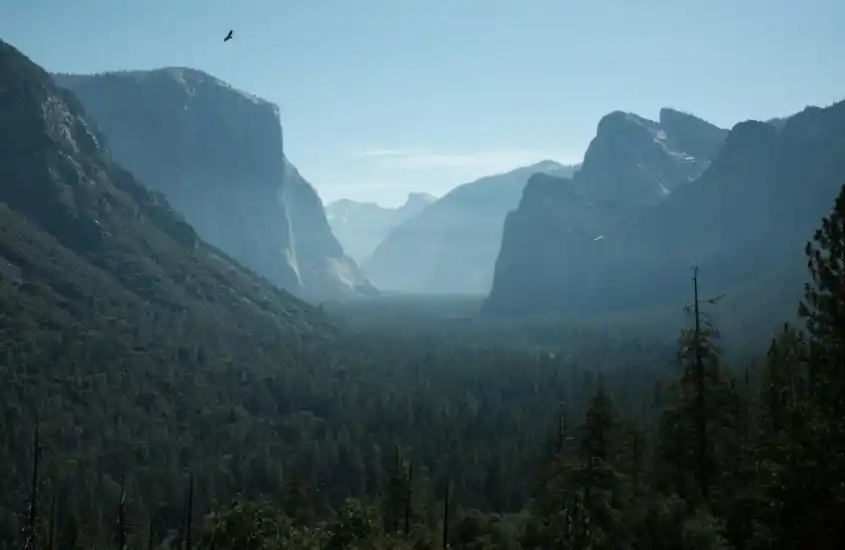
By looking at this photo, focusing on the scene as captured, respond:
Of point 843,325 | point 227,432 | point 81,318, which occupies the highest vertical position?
point 843,325

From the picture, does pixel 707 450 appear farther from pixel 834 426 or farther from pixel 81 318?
pixel 81 318

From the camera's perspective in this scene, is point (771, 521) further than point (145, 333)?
No

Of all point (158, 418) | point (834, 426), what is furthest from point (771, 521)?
point (158, 418)

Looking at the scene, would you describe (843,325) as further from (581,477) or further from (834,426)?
(581,477)

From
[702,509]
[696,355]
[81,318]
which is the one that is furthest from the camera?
[81,318]

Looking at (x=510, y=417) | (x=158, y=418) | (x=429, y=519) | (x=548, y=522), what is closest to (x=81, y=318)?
(x=158, y=418)

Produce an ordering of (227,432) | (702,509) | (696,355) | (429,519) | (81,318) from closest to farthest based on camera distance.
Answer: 1. (702,509)
2. (696,355)
3. (429,519)
4. (227,432)
5. (81,318)

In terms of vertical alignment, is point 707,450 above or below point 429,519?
above
